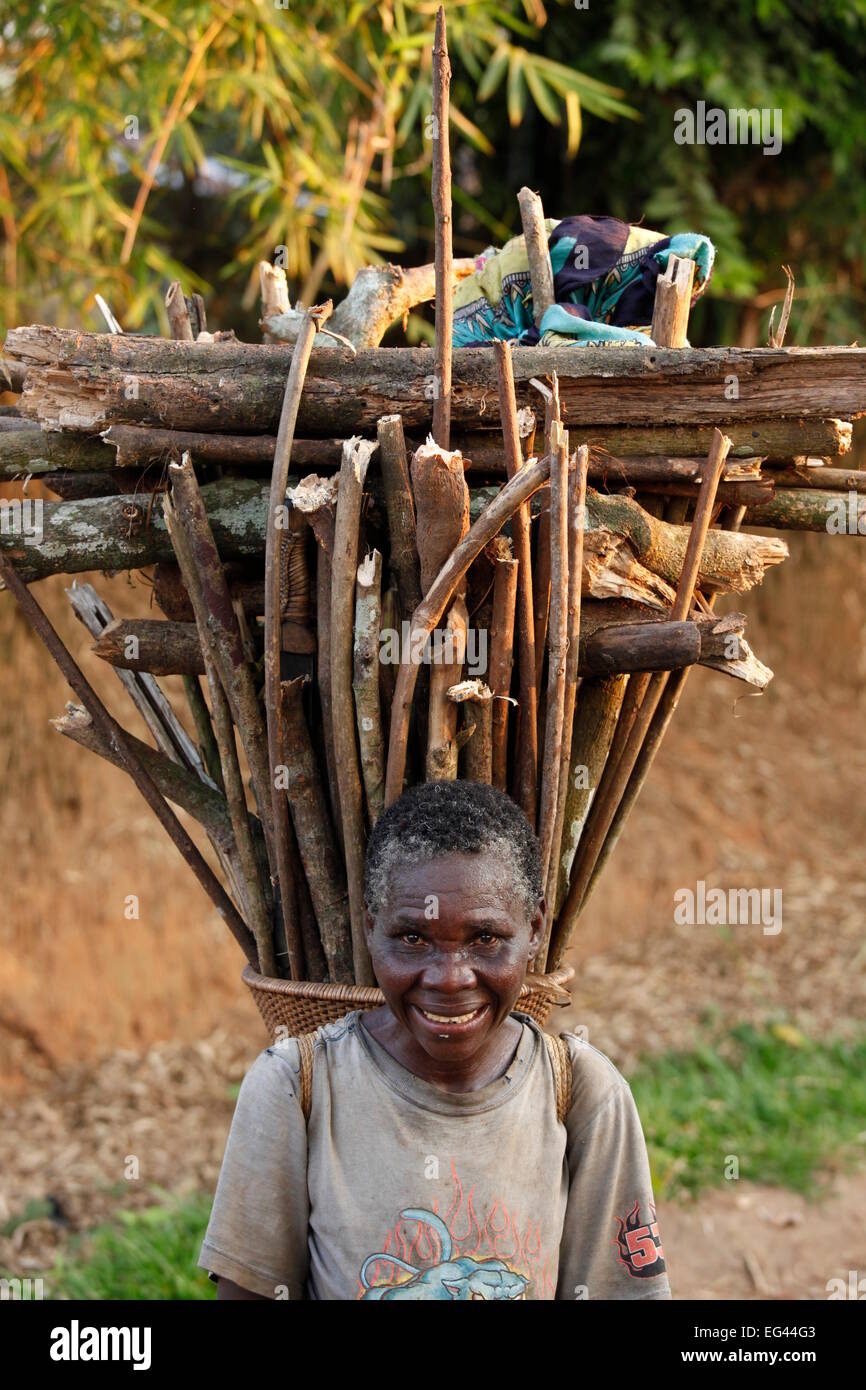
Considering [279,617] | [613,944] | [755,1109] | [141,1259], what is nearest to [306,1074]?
[279,617]

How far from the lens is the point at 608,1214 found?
1.89 metres

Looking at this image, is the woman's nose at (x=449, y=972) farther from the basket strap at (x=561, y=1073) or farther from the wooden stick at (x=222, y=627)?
the wooden stick at (x=222, y=627)

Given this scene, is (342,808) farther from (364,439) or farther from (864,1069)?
(864,1069)

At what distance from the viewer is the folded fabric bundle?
2496 mm

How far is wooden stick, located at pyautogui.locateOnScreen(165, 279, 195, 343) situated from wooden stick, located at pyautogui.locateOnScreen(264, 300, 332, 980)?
1.40 feet

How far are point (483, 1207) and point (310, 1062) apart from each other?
11.9 inches

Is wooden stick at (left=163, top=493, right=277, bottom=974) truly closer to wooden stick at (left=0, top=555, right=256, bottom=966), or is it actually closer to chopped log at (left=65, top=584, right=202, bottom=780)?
wooden stick at (left=0, top=555, right=256, bottom=966)

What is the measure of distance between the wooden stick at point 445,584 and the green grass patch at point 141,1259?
239cm

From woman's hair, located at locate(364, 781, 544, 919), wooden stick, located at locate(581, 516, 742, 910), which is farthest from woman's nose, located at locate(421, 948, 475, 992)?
wooden stick, located at locate(581, 516, 742, 910)

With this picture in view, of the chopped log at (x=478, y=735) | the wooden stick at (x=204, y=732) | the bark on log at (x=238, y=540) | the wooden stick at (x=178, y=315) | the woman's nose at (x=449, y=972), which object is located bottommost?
the woman's nose at (x=449, y=972)

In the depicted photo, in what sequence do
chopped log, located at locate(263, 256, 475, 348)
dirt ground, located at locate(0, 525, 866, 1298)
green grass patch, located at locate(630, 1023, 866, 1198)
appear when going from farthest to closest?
green grass patch, located at locate(630, 1023, 866, 1198)
dirt ground, located at locate(0, 525, 866, 1298)
chopped log, located at locate(263, 256, 475, 348)

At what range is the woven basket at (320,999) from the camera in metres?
2.05

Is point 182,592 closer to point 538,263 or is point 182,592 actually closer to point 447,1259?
point 538,263

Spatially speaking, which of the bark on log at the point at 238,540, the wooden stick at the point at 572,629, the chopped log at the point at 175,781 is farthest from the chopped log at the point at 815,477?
the chopped log at the point at 175,781
